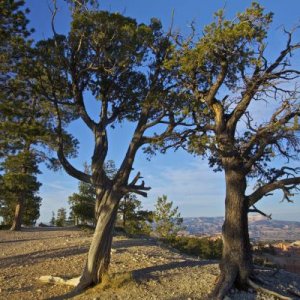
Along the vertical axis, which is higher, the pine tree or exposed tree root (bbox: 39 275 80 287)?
the pine tree

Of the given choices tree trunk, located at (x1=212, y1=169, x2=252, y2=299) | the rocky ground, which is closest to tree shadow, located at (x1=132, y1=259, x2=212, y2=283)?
the rocky ground

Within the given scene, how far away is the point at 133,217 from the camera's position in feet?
110

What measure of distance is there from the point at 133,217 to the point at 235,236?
2372cm

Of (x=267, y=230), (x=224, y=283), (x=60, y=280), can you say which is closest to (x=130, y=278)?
(x=60, y=280)

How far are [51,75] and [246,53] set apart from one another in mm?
5796

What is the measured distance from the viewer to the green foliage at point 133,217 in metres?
32.7

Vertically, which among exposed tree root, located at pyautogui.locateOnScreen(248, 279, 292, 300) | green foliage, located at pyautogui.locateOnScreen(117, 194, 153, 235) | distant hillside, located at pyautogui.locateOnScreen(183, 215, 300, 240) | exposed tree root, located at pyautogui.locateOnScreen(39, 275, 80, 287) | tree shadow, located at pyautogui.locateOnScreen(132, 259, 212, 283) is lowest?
exposed tree root, located at pyautogui.locateOnScreen(248, 279, 292, 300)

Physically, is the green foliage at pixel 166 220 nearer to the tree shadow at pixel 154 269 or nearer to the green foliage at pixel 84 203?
the green foliage at pixel 84 203

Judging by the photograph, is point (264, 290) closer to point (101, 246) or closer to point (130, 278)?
point (130, 278)

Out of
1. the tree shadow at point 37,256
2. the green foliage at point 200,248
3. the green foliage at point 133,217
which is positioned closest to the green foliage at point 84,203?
the green foliage at point 133,217

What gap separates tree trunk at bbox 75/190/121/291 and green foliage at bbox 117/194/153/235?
20802 mm

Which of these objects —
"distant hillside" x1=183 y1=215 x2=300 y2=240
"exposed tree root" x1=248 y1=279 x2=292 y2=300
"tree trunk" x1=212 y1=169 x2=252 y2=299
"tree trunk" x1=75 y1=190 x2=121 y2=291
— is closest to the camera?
"exposed tree root" x1=248 y1=279 x2=292 y2=300

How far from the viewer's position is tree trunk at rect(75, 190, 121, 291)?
10.7m

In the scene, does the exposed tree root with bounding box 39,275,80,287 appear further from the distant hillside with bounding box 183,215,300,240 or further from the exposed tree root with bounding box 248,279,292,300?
the distant hillside with bounding box 183,215,300,240
